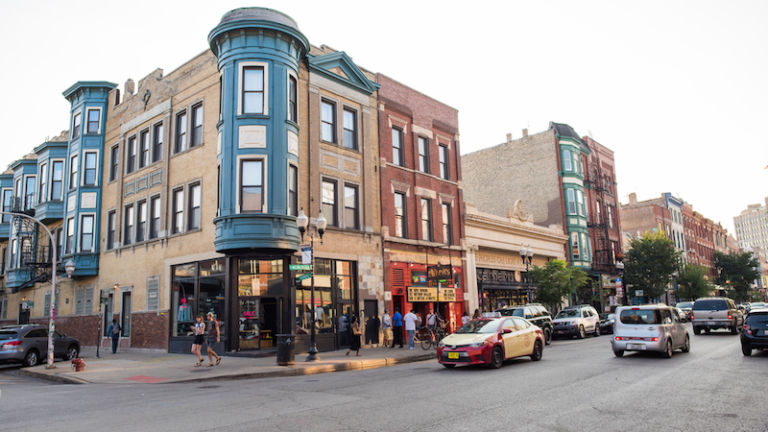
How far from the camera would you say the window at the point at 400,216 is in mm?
28602

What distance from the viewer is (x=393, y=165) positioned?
94.4ft

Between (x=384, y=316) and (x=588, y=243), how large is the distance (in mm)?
29279

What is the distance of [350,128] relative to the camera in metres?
27.0

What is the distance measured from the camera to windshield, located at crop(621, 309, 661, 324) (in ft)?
53.9

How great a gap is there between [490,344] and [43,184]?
112 ft

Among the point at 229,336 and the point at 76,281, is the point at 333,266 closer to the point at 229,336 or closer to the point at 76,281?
the point at 229,336

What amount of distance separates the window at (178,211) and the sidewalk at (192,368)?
6.23m

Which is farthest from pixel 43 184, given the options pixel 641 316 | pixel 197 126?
pixel 641 316

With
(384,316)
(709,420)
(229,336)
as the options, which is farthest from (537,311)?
(709,420)

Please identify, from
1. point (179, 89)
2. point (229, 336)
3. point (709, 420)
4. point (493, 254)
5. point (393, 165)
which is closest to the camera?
point (709, 420)

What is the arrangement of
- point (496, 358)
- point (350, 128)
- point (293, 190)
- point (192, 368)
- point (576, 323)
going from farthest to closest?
point (576, 323) → point (350, 128) → point (293, 190) → point (192, 368) → point (496, 358)

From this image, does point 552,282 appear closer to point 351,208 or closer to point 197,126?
point 351,208

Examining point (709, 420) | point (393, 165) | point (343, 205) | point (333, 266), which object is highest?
point (393, 165)

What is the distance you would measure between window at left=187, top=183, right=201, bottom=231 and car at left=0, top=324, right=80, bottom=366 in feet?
23.0
